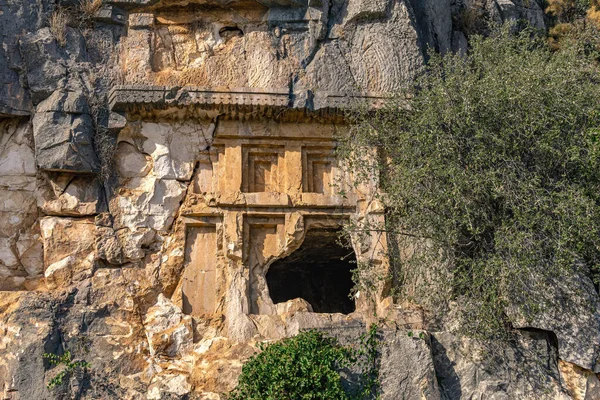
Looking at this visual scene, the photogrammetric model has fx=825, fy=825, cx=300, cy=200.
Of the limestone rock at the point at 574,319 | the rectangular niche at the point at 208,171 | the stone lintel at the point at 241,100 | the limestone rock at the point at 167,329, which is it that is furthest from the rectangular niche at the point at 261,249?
the limestone rock at the point at 574,319

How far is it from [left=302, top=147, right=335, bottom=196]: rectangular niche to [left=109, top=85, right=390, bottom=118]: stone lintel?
485mm

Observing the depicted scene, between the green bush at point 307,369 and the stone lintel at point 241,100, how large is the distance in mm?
2831

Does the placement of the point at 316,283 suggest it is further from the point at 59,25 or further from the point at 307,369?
the point at 59,25

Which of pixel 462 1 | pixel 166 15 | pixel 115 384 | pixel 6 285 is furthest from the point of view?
pixel 462 1

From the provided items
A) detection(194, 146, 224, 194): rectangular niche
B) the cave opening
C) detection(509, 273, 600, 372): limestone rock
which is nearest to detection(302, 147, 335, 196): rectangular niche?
detection(194, 146, 224, 194): rectangular niche

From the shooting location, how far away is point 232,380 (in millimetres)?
8172

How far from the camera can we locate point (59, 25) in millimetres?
9812

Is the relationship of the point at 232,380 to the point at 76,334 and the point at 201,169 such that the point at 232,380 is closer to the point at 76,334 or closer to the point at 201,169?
the point at 76,334

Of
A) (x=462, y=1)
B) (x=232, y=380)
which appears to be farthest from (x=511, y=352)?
(x=462, y=1)

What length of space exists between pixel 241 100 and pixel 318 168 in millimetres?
1308

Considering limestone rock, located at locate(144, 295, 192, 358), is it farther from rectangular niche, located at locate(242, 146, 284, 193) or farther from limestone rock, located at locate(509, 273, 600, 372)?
limestone rock, located at locate(509, 273, 600, 372)

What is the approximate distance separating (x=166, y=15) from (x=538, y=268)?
5.38 m

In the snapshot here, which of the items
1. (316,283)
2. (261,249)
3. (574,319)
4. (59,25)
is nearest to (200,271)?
(261,249)

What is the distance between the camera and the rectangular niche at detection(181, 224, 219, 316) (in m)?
9.36
